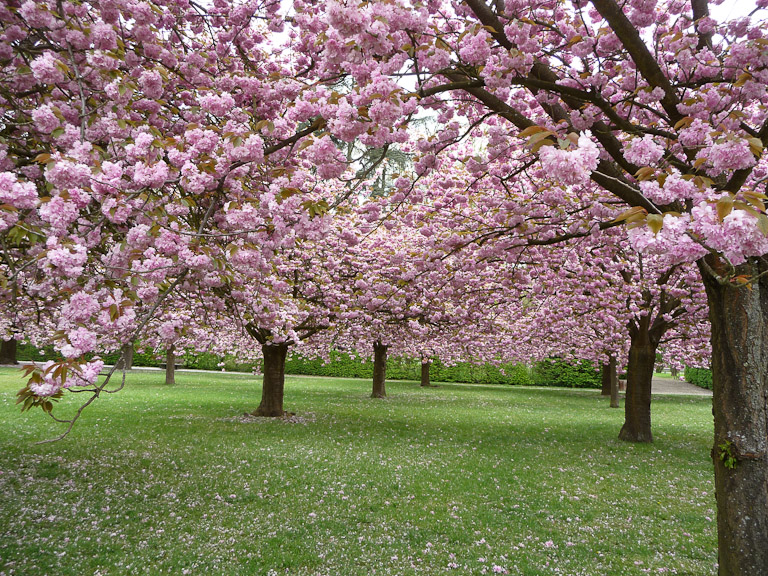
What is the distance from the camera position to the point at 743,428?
11.2 feet

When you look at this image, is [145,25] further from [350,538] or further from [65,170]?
[350,538]

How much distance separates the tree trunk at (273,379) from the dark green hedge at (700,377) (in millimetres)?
29118

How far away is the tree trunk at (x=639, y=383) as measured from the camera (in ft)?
A: 36.9

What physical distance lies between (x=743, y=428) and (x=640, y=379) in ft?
28.4

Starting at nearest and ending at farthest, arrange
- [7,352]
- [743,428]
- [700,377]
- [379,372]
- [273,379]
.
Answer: [743,428] → [273,379] → [379,372] → [7,352] → [700,377]

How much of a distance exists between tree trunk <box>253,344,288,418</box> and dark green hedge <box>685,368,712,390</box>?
29118 millimetres

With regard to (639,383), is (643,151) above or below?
above

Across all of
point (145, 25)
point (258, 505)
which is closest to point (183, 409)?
point (258, 505)

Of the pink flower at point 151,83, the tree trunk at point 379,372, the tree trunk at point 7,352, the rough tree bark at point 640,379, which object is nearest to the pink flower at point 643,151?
the pink flower at point 151,83

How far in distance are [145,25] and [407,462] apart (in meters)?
7.40

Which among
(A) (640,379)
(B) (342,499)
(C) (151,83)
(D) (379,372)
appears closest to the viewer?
(C) (151,83)

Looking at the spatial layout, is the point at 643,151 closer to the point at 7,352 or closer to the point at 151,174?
the point at 151,174

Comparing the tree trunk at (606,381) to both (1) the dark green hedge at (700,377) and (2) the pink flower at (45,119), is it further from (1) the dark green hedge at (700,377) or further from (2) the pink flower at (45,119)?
(2) the pink flower at (45,119)

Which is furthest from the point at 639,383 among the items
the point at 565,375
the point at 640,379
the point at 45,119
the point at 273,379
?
the point at 565,375
